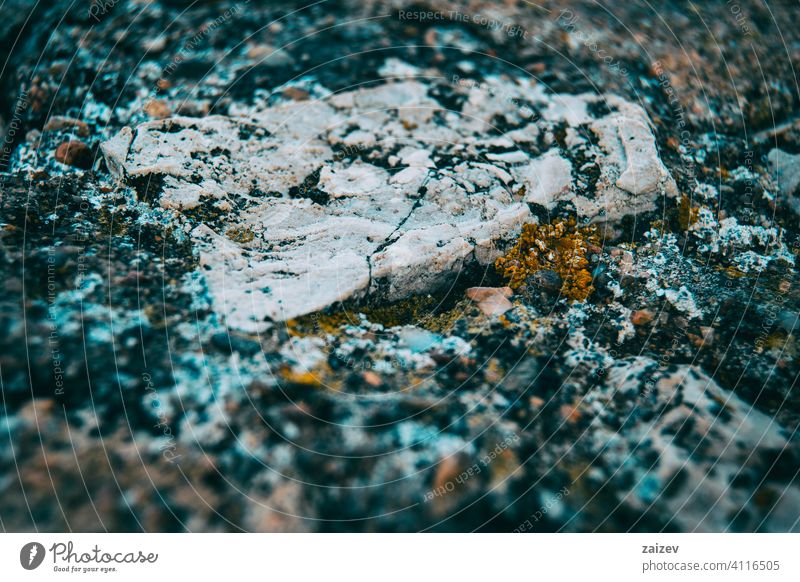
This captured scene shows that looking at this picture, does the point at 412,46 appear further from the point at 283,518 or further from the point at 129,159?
the point at 283,518

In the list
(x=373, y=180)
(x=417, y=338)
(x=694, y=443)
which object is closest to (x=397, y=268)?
(x=417, y=338)

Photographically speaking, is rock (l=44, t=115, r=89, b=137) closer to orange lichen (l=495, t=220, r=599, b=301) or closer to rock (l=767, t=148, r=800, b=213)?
orange lichen (l=495, t=220, r=599, b=301)

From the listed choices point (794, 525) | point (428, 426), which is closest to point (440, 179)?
point (428, 426)

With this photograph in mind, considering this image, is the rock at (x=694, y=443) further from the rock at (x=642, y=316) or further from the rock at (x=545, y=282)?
the rock at (x=545, y=282)

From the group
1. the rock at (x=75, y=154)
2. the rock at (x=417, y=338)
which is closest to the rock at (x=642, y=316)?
the rock at (x=417, y=338)

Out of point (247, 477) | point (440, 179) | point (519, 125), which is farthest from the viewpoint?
point (519, 125)

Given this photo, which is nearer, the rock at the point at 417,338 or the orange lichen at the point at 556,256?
the rock at the point at 417,338
